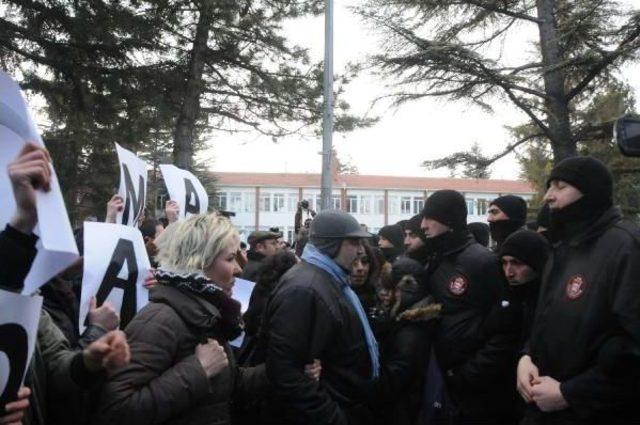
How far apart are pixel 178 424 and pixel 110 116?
940 cm

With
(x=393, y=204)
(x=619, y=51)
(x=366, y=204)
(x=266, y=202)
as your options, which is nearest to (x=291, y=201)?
(x=266, y=202)

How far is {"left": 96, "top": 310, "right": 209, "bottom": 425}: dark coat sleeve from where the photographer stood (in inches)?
97.0

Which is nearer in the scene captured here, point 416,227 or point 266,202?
point 416,227

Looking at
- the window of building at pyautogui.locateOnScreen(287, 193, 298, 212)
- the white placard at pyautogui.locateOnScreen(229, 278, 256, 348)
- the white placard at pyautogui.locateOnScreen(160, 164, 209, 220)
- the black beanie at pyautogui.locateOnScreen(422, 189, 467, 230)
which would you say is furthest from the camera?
the window of building at pyautogui.locateOnScreen(287, 193, 298, 212)

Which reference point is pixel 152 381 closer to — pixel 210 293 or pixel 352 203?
pixel 210 293

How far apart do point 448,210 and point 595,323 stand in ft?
5.03

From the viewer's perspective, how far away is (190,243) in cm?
291

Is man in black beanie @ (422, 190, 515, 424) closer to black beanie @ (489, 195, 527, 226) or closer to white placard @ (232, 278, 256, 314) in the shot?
black beanie @ (489, 195, 527, 226)

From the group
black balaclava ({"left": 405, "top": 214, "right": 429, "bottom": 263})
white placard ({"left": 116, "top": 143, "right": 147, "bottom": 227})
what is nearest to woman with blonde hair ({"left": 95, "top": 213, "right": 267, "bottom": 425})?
white placard ({"left": 116, "top": 143, "right": 147, "bottom": 227})

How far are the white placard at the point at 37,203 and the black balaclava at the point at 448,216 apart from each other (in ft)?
9.34

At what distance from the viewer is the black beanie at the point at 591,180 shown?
10.3 ft

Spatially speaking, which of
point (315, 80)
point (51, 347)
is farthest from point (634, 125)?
point (315, 80)

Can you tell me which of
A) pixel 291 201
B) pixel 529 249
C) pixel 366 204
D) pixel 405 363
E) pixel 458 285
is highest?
pixel 529 249

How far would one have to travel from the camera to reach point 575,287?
9.68 feet
